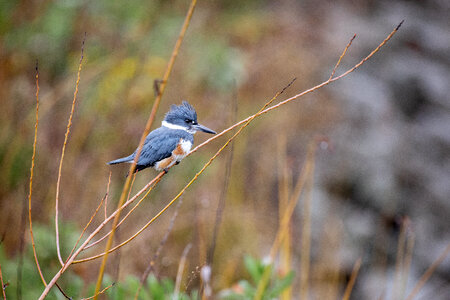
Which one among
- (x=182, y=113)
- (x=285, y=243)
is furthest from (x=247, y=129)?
(x=182, y=113)

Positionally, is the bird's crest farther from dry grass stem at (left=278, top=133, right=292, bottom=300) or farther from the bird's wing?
dry grass stem at (left=278, top=133, right=292, bottom=300)

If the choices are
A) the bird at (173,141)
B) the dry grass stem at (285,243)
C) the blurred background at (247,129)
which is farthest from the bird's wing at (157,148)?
the blurred background at (247,129)

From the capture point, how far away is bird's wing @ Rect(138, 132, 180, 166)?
40.9 inches

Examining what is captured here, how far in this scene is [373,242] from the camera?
4.18m

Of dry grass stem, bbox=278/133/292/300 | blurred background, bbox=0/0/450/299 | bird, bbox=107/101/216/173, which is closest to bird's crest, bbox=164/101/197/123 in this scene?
bird, bbox=107/101/216/173

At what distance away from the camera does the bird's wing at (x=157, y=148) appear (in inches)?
40.9

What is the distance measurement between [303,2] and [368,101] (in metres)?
1.86

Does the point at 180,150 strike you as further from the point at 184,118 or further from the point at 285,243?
the point at 285,243

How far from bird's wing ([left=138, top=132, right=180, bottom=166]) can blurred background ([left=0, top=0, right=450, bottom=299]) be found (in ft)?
3.59

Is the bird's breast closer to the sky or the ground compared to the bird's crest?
closer to the ground

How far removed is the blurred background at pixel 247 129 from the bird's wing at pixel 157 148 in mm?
1093

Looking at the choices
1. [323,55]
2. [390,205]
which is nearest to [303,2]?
[323,55]

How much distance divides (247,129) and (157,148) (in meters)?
3.15

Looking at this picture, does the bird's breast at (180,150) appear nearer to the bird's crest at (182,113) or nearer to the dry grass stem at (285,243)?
the bird's crest at (182,113)
